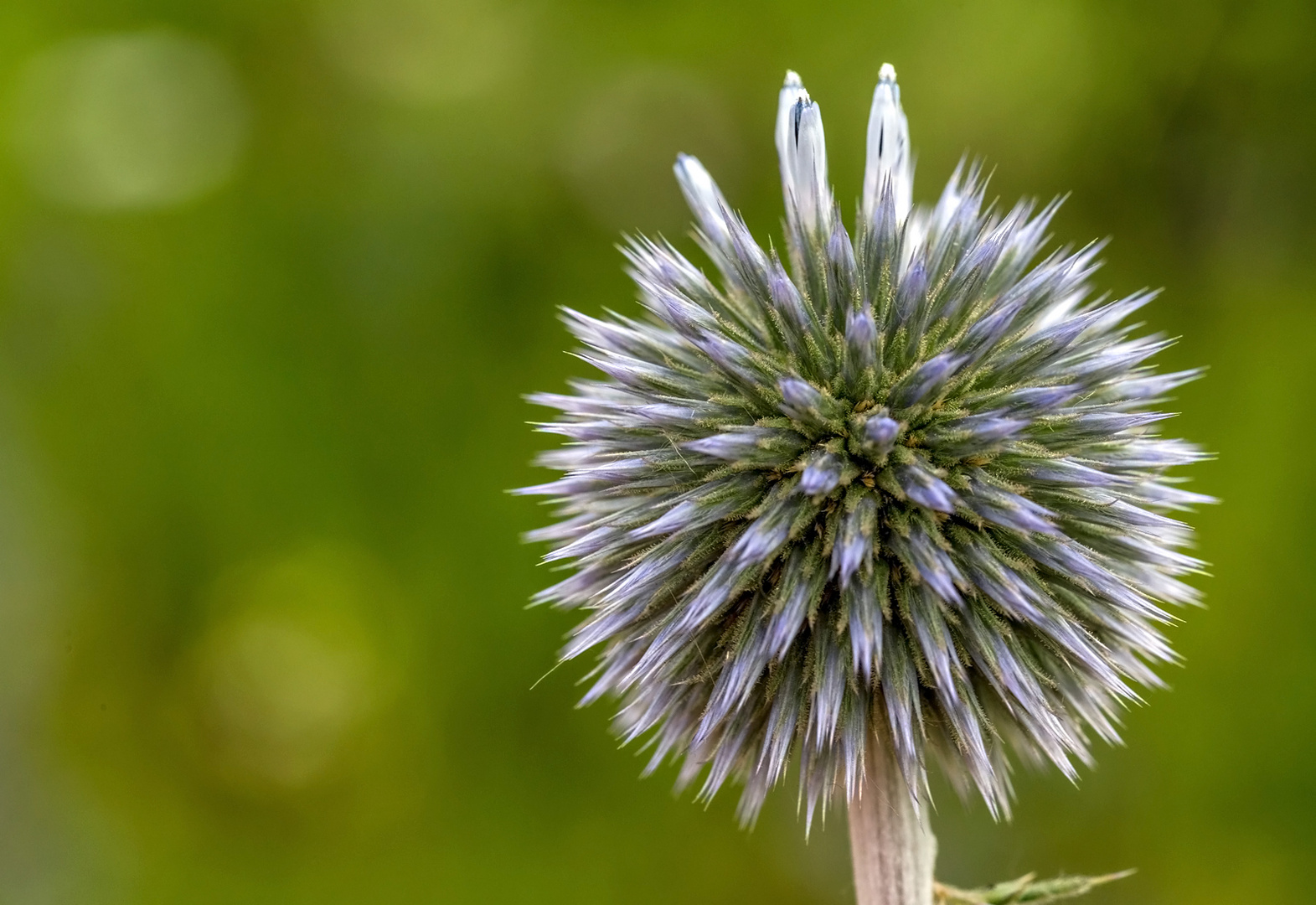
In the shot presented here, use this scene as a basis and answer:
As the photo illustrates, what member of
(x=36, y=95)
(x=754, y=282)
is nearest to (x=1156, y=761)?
(x=754, y=282)

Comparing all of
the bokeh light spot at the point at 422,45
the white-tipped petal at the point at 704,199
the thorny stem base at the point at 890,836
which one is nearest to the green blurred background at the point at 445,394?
the bokeh light spot at the point at 422,45

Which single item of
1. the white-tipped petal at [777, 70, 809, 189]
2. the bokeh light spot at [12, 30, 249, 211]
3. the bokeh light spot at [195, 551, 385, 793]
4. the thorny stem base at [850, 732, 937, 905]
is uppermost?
the bokeh light spot at [12, 30, 249, 211]

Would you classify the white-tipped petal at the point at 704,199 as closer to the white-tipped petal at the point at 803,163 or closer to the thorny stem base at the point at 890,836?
the white-tipped petal at the point at 803,163

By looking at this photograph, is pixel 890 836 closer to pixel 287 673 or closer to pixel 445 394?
pixel 445 394

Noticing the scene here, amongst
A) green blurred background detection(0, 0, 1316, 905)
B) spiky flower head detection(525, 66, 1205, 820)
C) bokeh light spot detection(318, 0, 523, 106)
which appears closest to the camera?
spiky flower head detection(525, 66, 1205, 820)

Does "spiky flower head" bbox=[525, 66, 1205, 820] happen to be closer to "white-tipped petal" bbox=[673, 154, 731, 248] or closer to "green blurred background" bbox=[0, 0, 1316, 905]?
"white-tipped petal" bbox=[673, 154, 731, 248]

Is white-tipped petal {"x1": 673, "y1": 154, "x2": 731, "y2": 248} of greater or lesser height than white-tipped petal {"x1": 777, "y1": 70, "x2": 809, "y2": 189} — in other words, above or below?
below

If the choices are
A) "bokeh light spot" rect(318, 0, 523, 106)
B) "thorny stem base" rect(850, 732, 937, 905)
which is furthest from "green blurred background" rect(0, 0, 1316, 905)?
"thorny stem base" rect(850, 732, 937, 905)
